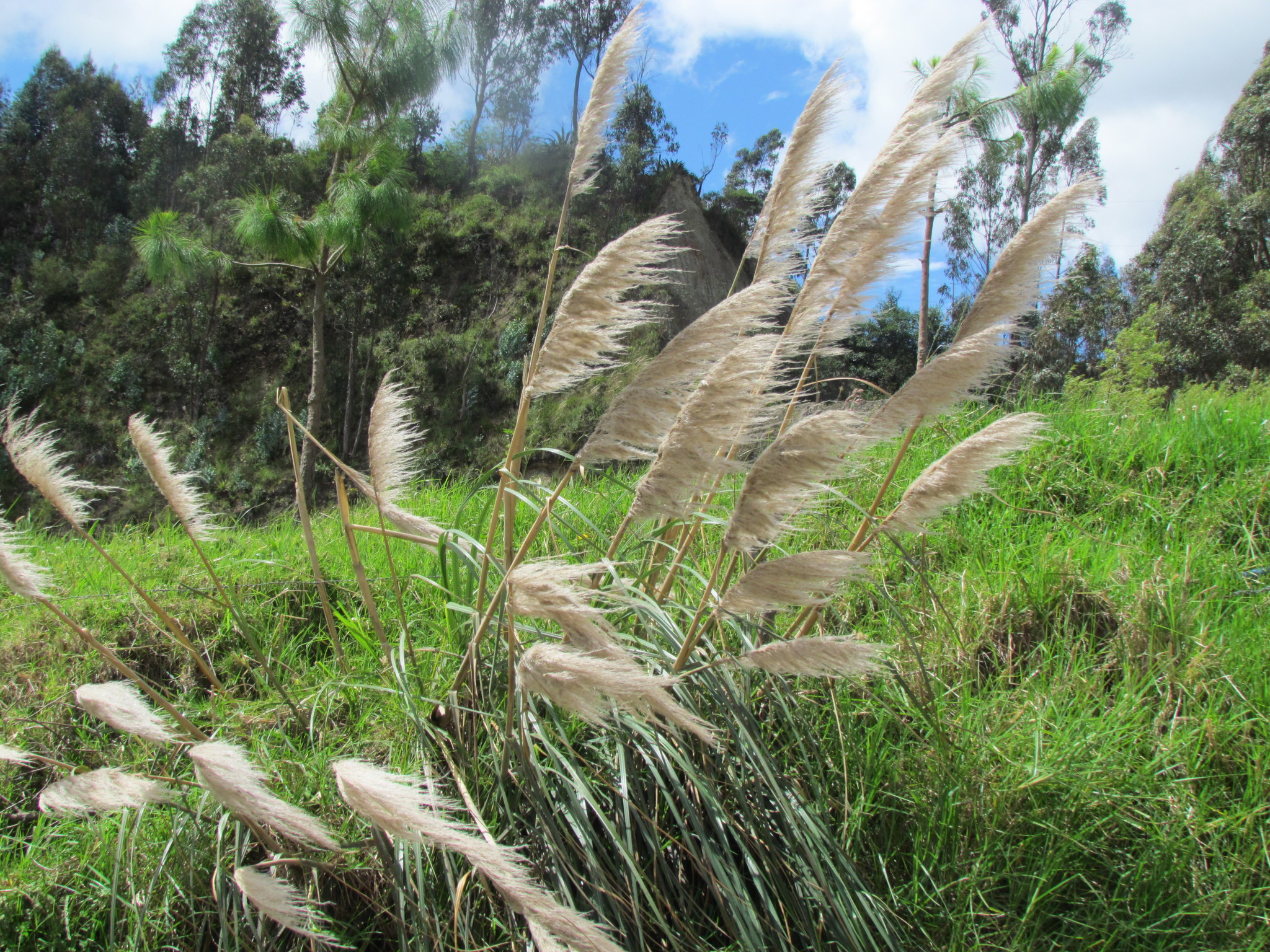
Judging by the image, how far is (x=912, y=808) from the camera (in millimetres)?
1186

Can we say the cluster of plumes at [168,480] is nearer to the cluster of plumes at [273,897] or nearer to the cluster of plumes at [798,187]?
the cluster of plumes at [273,897]

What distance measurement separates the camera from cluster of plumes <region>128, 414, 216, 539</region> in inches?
43.8

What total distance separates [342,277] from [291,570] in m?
17.9

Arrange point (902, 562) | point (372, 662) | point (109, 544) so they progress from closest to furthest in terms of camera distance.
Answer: point (372, 662) < point (902, 562) < point (109, 544)

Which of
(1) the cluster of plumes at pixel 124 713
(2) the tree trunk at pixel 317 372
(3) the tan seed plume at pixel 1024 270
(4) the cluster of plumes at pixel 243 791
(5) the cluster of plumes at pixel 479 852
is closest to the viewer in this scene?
(5) the cluster of plumes at pixel 479 852

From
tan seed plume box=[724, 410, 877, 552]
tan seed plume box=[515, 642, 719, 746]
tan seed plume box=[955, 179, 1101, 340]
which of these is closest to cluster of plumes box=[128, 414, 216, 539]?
tan seed plume box=[515, 642, 719, 746]

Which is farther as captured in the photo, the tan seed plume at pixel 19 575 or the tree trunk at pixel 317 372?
the tree trunk at pixel 317 372

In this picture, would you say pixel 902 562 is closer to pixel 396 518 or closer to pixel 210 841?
pixel 396 518

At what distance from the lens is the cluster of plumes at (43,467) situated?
1.05m

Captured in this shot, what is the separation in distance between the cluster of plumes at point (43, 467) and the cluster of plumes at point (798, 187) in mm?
1234

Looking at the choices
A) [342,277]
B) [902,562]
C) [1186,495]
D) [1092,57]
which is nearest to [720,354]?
[902,562]

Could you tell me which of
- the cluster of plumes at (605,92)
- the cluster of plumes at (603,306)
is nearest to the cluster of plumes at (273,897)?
the cluster of plumes at (603,306)

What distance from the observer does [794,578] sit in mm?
775

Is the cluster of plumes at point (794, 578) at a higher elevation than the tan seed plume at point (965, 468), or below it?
below
